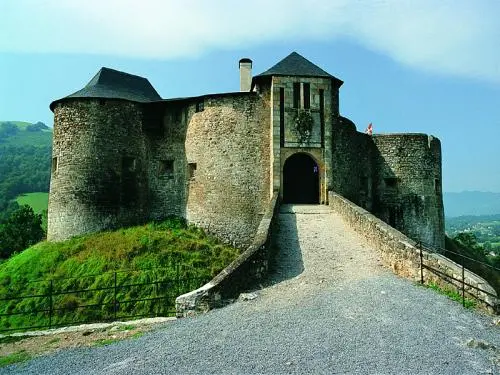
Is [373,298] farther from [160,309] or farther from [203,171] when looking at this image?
[203,171]

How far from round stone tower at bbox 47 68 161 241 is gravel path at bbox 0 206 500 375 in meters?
13.0

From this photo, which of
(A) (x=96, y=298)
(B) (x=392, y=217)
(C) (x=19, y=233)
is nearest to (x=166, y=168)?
(A) (x=96, y=298)

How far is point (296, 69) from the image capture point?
2066 centimetres

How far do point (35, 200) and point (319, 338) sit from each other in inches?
3374

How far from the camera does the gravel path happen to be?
627 centimetres

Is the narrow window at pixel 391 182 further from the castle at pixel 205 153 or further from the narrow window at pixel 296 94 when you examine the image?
the narrow window at pixel 296 94

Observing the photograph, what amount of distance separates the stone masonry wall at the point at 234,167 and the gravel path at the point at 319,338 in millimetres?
9591

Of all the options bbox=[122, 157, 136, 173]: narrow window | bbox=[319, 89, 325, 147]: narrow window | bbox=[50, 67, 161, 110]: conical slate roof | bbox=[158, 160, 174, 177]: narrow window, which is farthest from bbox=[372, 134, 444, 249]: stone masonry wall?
bbox=[122, 157, 136, 173]: narrow window

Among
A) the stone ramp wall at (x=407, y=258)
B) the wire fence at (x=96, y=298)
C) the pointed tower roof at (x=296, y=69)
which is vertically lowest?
the wire fence at (x=96, y=298)

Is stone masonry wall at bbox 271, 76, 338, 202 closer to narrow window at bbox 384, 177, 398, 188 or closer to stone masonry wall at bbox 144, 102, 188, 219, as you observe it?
stone masonry wall at bbox 144, 102, 188, 219

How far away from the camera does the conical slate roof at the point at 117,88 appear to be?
22172mm

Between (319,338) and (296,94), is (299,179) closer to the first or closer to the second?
(296,94)

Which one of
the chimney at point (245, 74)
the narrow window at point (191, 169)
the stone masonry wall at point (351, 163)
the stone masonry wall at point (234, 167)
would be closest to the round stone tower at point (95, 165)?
the narrow window at point (191, 169)

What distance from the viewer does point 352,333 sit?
7344 millimetres
